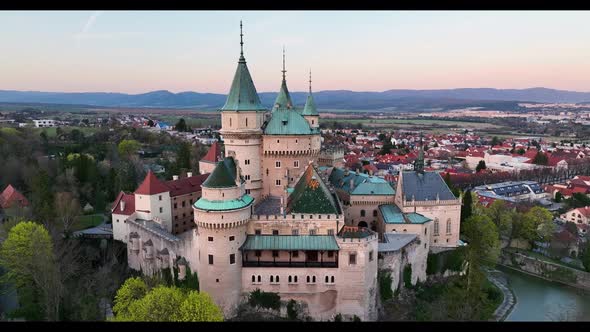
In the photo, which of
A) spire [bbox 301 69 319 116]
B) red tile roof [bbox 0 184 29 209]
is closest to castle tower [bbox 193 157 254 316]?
spire [bbox 301 69 319 116]

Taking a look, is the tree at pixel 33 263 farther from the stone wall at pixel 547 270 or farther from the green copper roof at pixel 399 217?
the stone wall at pixel 547 270

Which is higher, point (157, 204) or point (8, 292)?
point (157, 204)

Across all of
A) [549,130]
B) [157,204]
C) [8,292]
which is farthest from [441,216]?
[549,130]

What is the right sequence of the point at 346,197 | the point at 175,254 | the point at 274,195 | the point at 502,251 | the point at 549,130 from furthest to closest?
1. the point at 549,130
2. the point at 502,251
3. the point at 346,197
4. the point at 274,195
5. the point at 175,254

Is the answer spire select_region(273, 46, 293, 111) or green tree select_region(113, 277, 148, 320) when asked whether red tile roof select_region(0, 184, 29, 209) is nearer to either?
green tree select_region(113, 277, 148, 320)

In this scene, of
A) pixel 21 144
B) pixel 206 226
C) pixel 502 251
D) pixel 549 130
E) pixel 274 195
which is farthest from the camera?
pixel 549 130

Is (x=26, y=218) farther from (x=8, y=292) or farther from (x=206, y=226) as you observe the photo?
(x=206, y=226)

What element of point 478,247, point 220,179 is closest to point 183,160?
point 220,179
